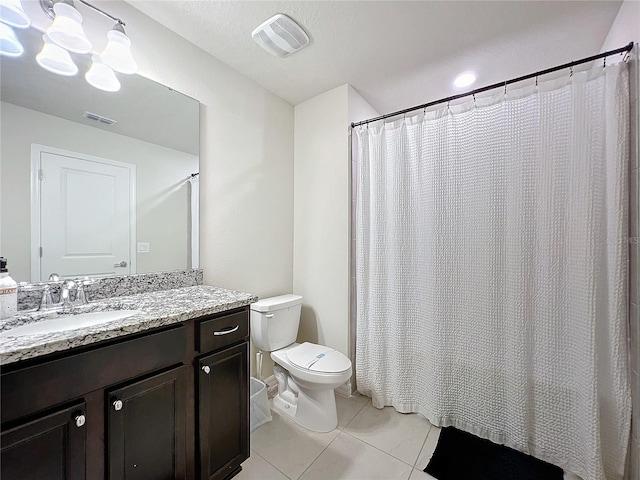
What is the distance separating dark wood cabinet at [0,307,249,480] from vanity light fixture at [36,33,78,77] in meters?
1.21

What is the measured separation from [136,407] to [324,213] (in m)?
1.57

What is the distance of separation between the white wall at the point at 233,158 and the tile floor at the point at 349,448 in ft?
3.03

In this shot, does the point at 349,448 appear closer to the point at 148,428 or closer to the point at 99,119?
the point at 148,428

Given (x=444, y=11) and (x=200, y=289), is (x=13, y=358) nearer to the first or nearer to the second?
(x=200, y=289)

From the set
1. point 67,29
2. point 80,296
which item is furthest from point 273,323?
point 67,29

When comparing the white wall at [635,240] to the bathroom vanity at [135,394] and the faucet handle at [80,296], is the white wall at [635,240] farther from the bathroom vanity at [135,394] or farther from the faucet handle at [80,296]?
the faucet handle at [80,296]

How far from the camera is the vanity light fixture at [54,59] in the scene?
1.11m

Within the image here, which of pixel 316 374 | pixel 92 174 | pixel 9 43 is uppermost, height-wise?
pixel 9 43

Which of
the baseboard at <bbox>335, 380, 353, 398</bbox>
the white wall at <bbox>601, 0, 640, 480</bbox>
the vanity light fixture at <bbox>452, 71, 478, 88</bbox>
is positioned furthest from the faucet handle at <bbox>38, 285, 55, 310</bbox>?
the vanity light fixture at <bbox>452, 71, 478, 88</bbox>

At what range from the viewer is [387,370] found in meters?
1.83

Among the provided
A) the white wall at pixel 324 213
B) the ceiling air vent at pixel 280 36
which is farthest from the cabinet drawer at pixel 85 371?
the ceiling air vent at pixel 280 36

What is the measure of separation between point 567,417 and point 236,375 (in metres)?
1.66

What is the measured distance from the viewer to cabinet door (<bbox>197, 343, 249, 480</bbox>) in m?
1.10

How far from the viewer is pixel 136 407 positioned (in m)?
0.91
